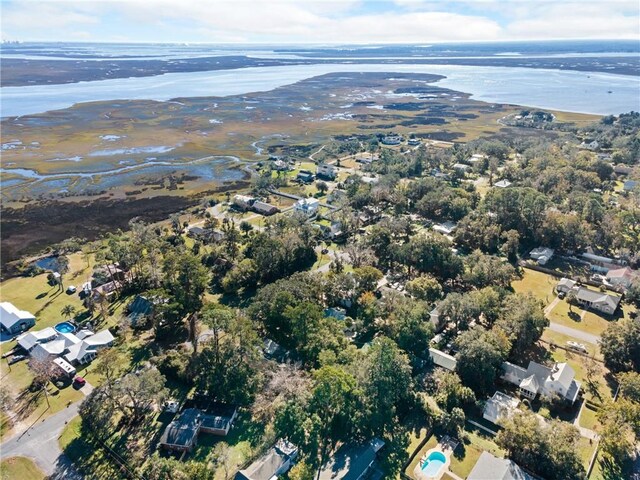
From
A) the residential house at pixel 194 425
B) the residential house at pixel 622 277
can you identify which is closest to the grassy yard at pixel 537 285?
the residential house at pixel 622 277

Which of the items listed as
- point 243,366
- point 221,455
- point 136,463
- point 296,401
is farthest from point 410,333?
point 136,463

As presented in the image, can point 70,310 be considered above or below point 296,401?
below

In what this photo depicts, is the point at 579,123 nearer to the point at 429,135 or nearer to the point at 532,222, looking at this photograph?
the point at 429,135

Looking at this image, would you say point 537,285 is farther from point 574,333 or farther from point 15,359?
Answer: point 15,359

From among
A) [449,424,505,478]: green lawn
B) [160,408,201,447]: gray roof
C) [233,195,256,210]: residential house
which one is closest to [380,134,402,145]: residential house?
[233,195,256,210]: residential house

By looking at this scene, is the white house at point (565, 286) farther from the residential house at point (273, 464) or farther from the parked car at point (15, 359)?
the parked car at point (15, 359)

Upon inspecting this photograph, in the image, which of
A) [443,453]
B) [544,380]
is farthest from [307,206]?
[443,453]

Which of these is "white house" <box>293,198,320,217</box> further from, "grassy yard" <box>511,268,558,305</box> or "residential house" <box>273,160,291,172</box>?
"grassy yard" <box>511,268,558,305</box>
